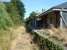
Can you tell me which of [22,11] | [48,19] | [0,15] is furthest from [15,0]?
[0,15]

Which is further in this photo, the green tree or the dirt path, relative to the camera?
the green tree

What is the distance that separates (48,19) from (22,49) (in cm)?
1713

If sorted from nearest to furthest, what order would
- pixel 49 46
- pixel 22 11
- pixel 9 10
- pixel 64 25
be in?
pixel 49 46, pixel 64 25, pixel 9 10, pixel 22 11

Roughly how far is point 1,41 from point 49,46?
10.5 feet

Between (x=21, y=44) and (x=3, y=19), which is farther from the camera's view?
(x=3, y=19)

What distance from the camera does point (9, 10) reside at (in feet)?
127

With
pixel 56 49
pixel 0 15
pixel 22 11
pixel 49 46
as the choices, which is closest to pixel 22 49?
pixel 49 46

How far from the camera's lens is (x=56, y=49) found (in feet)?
36.5

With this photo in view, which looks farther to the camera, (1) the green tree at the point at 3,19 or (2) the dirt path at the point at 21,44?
(1) the green tree at the point at 3,19

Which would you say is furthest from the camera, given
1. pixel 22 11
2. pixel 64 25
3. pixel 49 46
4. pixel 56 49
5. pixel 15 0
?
pixel 22 11

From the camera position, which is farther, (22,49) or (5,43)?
(22,49)

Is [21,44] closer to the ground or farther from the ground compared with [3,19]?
closer to the ground

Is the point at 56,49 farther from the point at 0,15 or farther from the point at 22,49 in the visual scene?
the point at 0,15

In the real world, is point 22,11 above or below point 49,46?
below
